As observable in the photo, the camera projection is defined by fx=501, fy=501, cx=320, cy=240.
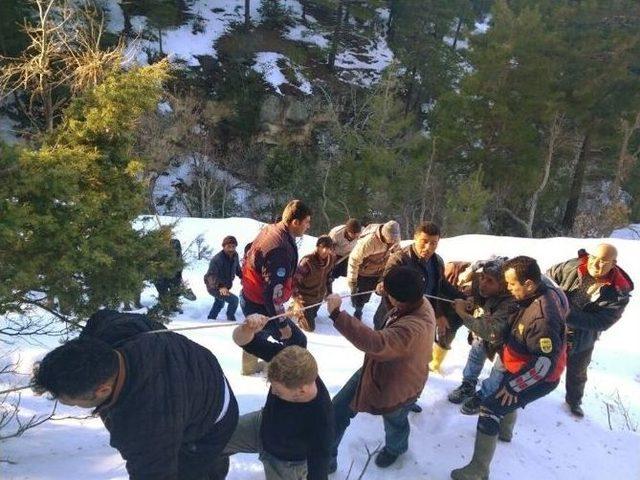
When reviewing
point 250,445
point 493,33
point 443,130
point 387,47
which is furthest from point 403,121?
point 250,445

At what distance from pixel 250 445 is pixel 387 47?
113 feet

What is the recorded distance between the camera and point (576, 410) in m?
4.78

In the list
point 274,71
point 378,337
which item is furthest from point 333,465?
point 274,71

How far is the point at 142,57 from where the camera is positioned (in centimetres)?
2669

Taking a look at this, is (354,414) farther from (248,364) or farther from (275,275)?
(248,364)

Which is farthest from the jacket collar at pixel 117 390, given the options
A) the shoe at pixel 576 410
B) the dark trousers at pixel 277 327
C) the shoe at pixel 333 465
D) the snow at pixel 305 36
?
the snow at pixel 305 36

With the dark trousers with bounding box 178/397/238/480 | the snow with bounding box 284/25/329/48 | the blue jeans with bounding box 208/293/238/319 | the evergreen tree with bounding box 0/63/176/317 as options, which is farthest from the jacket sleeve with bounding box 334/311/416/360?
the snow with bounding box 284/25/329/48

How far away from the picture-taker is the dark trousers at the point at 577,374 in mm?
4652

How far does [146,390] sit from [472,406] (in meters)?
3.24

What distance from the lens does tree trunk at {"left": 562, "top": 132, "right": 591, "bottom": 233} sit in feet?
68.4

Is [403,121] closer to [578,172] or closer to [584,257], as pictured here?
[578,172]

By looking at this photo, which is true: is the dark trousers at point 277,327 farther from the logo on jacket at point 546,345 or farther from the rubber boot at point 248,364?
the logo on jacket at point 546,345

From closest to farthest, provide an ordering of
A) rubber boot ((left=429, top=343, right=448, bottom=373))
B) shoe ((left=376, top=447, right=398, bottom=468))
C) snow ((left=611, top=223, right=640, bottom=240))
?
shoe ((left=376, top=447, right=398, bottom=468)) < rubber boot ((left=429, top=343, right=448, bottom=373)) < snow ((left=611, top=223, right=640, bottom=240))

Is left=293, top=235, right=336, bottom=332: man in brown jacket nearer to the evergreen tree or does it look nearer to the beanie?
the beanie
